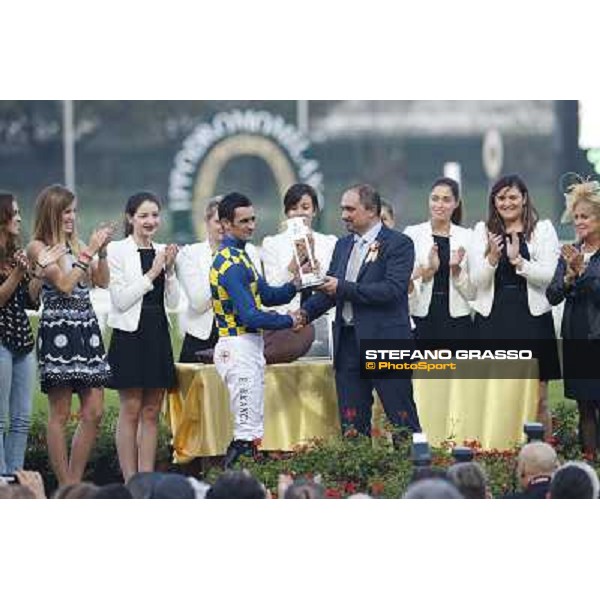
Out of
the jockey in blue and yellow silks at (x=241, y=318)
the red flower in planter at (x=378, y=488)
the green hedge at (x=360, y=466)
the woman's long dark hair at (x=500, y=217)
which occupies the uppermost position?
the woman's long dark hair at (x=500, y=217)

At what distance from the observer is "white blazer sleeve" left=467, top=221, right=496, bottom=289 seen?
1360cm

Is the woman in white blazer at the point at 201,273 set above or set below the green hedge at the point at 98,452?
above

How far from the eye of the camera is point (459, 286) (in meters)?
13.7

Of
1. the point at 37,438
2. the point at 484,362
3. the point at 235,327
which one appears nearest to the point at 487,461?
the point at 484,362

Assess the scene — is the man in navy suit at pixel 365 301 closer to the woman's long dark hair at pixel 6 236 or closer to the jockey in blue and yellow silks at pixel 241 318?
the jockey in blue and yellow silks at pixel 241 318

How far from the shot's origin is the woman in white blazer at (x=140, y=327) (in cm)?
1334

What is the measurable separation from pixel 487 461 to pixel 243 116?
225 centimetres

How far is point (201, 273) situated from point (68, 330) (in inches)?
31.8

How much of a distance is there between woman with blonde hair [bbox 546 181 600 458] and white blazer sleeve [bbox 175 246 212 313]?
1837 millimetres

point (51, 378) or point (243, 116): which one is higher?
point (243, 116)

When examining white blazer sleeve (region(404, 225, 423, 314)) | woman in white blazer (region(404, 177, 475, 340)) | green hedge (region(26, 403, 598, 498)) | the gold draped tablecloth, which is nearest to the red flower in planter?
green hedge (region(26, 403, 598, 498))

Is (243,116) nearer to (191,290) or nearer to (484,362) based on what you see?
(191,290)

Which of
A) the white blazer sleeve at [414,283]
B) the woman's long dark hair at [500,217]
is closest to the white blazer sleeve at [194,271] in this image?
the white blazer sleeve at [414,283]

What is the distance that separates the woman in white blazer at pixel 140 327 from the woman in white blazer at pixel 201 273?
0.10 meters
